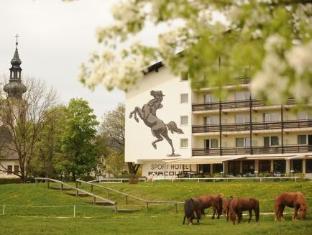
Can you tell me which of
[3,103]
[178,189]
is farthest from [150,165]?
[178,189]

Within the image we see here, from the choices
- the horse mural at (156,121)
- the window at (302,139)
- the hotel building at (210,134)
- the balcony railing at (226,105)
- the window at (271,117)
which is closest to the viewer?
the hotel building at (210,134)

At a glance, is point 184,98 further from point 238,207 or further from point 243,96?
point 238,207

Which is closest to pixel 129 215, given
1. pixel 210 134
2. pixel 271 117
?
pixel 210 134

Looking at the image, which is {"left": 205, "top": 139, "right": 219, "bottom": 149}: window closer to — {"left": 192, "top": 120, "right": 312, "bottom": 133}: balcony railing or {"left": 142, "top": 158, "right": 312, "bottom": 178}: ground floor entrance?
{"left": 192, "top": 120, "right": 312, "bottom": 133}: balcony railing

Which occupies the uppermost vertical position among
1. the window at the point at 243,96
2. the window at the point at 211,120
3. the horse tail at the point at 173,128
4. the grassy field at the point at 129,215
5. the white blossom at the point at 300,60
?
the window at the point at 243,96

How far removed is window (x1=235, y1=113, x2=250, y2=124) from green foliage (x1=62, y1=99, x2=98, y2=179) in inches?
713

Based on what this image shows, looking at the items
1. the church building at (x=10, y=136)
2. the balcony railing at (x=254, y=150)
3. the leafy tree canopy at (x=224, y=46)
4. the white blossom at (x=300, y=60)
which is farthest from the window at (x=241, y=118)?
the white blossom at (x=300, y=60)

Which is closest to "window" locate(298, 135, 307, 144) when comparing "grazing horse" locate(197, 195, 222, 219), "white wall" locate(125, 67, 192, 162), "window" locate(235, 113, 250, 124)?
"window" locate(235, 113, 250, 124)

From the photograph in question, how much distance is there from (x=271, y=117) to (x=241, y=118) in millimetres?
3164

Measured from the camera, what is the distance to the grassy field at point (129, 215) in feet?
74.7

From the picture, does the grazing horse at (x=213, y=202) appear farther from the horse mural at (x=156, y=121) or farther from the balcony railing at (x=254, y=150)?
the horse mural at (x=156, y=121)

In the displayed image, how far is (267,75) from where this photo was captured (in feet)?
18.5

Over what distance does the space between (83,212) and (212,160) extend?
1050 inches

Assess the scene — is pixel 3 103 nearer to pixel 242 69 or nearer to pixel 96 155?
pixel 96 155
